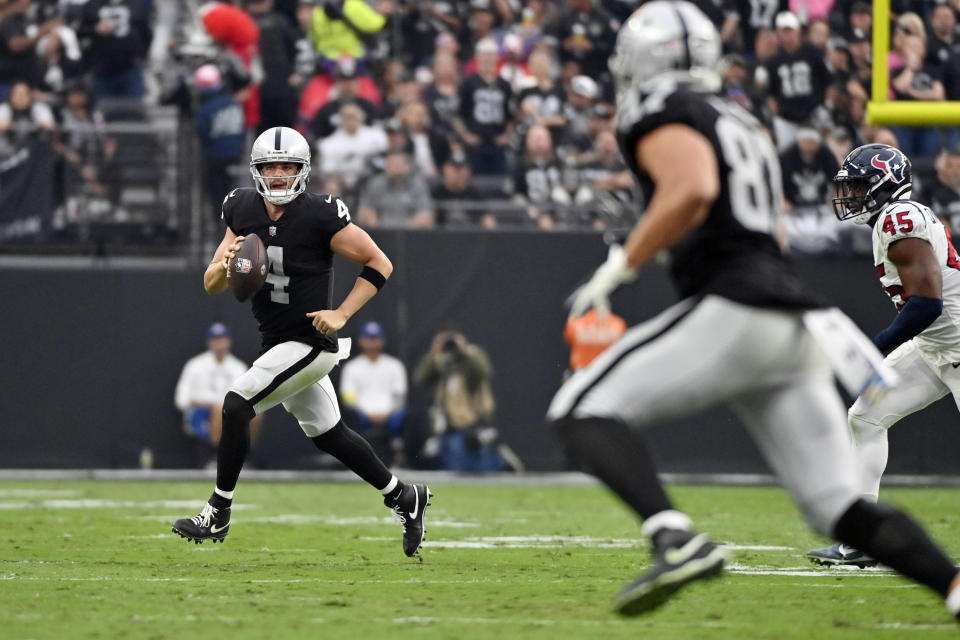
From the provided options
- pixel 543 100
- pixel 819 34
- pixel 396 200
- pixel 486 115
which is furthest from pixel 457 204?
pixel 819 34

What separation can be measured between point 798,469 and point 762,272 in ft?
1.87

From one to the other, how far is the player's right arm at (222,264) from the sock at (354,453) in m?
0.83

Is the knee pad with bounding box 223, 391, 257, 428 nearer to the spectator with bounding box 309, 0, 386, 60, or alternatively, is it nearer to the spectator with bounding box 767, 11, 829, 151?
the spectator with bounding box 767, 11, 829, 151

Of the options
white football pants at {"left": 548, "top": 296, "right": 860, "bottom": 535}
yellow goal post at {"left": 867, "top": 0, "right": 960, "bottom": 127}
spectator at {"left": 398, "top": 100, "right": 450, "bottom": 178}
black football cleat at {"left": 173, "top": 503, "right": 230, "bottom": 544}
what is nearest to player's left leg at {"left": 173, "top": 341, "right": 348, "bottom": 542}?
black football cleat at {"left": 173, "top": 503, "right": 230, "bottom": 544}

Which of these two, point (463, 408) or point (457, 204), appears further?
point (457, 204)

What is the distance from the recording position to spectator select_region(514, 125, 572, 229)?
12.6m

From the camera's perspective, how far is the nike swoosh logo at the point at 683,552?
3895 mm

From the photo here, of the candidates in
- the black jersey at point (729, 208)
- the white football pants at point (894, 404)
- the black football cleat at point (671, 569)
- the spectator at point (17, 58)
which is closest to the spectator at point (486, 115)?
the spectator at point (17, 58)

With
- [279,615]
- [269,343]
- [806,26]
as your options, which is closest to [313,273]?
[269,343]

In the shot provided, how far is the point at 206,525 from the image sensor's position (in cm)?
654

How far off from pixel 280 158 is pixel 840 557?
3.06m

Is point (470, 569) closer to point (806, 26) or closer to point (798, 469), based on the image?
point (798, 469)

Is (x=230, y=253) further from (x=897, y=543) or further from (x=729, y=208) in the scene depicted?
(x=897, y=543)

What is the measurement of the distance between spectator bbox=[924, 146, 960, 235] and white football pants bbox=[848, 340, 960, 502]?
5469 millimetres
